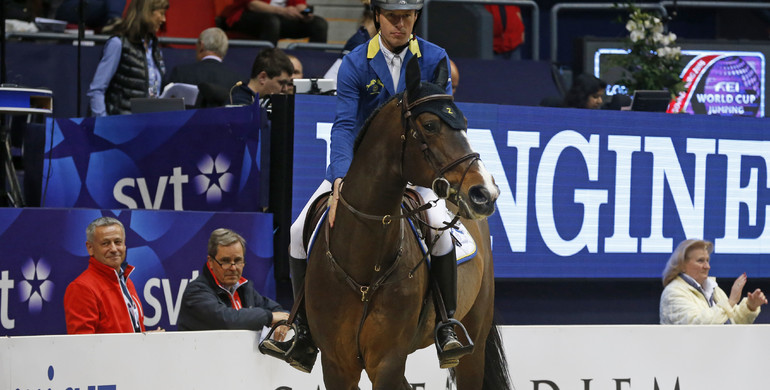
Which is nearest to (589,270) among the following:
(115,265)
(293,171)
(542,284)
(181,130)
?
(542,284)

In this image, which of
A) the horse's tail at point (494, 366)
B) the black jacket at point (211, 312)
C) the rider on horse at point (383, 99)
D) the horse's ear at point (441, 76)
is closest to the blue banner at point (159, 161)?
the black jacket at point (211, 312)

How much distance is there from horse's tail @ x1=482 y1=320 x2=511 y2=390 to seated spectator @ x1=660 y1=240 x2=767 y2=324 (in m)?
2.17

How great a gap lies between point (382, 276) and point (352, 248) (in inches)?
7.4

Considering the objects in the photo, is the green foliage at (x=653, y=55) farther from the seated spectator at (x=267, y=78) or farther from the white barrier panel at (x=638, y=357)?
the seated spectator at (x=267, y=78)

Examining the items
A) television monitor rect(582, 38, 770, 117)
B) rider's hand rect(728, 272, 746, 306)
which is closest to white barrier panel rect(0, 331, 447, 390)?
rider's hand rect(728, 272, 746, 306)

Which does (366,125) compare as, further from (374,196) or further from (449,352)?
(449,352)

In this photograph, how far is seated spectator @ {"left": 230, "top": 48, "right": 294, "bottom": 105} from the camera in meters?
8.62

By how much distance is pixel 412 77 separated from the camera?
15.7 ft

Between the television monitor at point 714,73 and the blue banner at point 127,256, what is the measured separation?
15.3 ft

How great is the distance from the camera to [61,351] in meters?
6.00

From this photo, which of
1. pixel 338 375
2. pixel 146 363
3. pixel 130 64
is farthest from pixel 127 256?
pixel 338 375

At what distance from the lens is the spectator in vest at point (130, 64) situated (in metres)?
8.91

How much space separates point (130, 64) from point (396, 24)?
4328 mm

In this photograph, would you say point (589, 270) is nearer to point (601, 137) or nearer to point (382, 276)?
point (601, 137)
